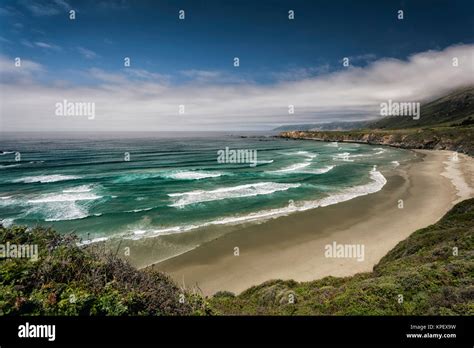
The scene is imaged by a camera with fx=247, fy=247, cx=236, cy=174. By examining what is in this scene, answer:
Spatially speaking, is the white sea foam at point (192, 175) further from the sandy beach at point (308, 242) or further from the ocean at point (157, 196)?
the sandy beach at point (308, 242)

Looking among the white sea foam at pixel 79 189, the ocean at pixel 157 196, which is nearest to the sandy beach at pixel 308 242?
the ocean at pixel 157 196

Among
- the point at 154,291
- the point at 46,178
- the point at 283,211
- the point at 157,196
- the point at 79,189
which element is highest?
the point at 46,178

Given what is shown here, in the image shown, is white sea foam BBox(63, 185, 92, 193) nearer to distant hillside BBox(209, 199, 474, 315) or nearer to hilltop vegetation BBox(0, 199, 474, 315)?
hilltop vegetation BBox(0, 199, 474, 315)

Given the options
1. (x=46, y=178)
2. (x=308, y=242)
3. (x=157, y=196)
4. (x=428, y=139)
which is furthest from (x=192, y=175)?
(x=428, y=139)

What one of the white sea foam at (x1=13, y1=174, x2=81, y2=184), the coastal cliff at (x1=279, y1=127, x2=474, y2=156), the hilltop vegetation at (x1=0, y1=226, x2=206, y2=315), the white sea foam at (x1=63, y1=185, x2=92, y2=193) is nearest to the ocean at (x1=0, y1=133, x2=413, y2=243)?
the white sea foam at (x1=13, y1=174, x2=81, y2=184)

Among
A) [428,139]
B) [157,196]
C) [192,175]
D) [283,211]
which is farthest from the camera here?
[428,139]

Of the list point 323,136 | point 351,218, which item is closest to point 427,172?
point 351,218

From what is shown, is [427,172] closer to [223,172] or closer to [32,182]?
[223,172]

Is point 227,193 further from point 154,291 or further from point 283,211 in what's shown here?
point 154,291
